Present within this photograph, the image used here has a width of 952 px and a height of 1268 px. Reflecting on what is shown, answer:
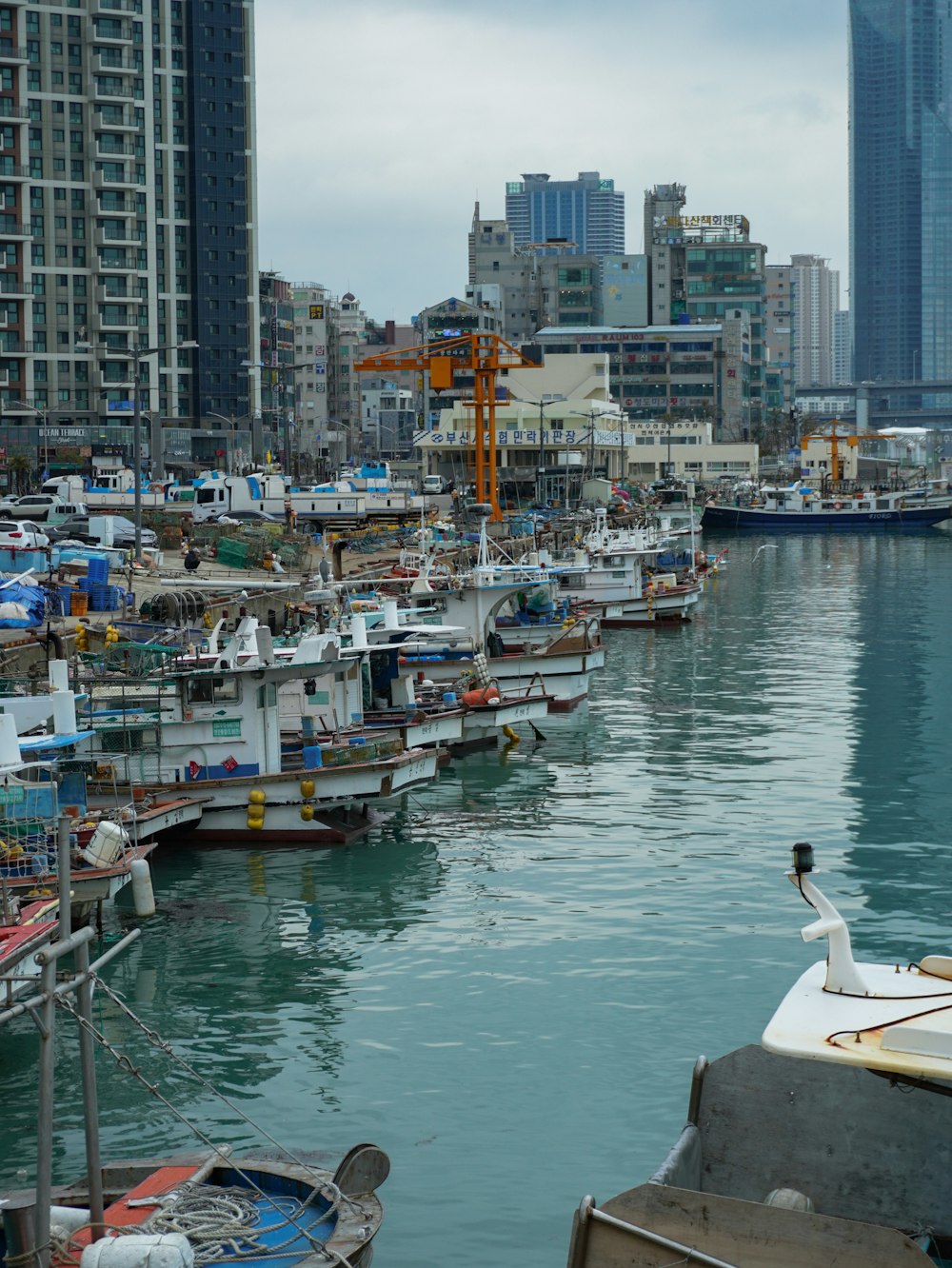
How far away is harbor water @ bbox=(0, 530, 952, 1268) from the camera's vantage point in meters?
17.1

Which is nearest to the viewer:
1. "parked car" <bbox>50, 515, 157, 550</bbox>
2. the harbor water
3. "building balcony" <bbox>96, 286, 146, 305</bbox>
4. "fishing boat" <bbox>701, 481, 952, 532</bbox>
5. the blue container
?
the harbor water

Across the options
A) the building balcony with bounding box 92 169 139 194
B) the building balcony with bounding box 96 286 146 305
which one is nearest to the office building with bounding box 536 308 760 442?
the building balcony with bounding box 96 286 146 305

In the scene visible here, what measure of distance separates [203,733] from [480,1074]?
37.1 feet

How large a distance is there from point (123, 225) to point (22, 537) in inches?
2698

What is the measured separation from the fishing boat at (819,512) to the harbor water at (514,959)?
89740 mm

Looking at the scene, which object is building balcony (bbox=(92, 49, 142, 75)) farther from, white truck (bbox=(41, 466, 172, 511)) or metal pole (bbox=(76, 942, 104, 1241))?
metal pole (bbox=(76, 942, 104, 1241))

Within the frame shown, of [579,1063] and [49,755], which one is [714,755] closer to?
[49,755]

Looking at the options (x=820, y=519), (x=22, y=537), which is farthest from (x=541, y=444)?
(x=22, y=537)

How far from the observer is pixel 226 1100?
17984mm

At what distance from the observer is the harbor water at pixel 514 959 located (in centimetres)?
1714

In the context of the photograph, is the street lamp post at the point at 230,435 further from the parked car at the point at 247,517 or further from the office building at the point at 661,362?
the office building at the point at 661,362

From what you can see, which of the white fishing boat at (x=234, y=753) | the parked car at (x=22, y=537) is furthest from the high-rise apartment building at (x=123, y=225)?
the white fishing boat at (x=234, y=753)

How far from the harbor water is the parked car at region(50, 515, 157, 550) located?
29.6 metres

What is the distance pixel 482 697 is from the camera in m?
36.8
